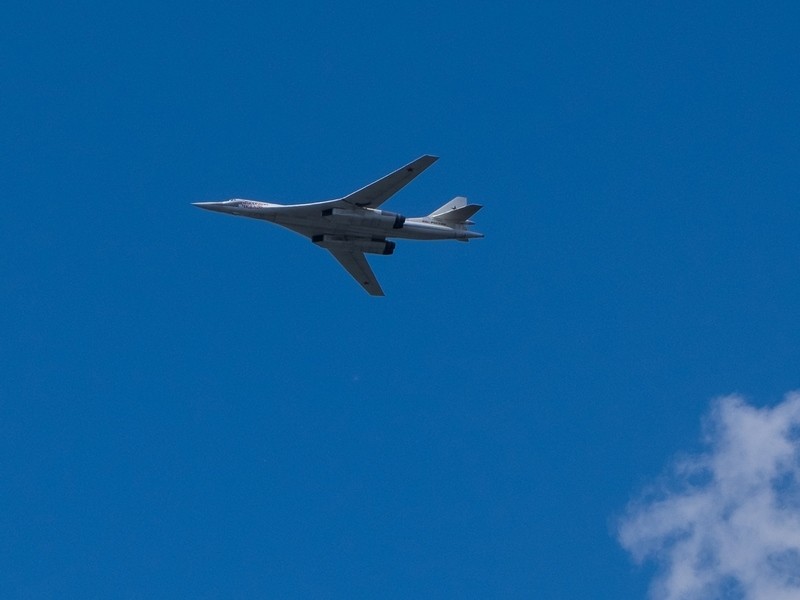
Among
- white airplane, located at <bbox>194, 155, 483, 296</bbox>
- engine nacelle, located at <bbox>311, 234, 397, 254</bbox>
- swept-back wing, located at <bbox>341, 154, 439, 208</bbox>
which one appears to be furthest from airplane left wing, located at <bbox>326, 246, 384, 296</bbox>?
swept-back wing, located at <bbox>341, 154, 439, 208</bbox>

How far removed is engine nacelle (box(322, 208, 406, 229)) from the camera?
75938 millimetres

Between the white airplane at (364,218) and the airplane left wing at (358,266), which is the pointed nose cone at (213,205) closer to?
the white airplane at (364,218)

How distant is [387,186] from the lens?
7462cm

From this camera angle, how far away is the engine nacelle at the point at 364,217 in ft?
249

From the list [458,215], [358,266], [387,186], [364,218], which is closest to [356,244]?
[358,266]

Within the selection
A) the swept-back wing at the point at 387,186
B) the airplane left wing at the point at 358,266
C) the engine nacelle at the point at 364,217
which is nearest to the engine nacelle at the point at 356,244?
the airplane left wing at the point at 358,266

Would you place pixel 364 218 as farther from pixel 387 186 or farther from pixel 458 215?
pixel 458 215

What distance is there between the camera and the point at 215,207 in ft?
256

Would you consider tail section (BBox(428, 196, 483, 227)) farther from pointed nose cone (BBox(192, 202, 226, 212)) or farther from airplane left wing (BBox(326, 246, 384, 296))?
pointed nose cone (BBox(192, 202, 226, 212))

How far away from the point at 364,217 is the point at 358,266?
7584mm

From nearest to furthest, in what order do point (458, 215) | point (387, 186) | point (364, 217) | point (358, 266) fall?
point (387, 186) → point (364, 217) → point (458, 215) → point (358, 266)

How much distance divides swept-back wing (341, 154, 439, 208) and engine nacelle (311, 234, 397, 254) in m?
4.04

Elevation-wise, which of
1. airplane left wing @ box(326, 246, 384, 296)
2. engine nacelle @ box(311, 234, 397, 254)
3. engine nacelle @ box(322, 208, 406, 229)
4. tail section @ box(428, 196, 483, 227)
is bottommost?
engine nacelle @ box(322, 208, 406, 229)

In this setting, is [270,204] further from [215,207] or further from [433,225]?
[433,225]
